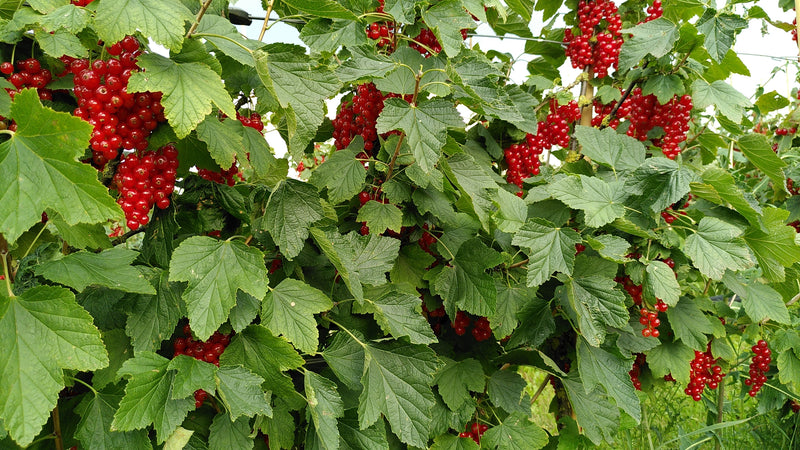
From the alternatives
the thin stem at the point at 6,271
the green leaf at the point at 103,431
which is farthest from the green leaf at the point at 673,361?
the thin stem at the point at 6,271

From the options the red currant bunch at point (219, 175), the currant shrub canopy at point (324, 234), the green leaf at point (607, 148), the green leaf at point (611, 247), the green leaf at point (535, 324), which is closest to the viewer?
the currant shrub canopy at point (324, 234)

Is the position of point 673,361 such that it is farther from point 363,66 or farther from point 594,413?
point 363,66

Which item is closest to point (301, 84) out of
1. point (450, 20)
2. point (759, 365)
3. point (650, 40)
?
point (450, 20)

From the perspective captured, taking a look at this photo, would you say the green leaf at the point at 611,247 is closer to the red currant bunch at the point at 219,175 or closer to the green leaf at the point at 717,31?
the green leaf at the point at 717,31

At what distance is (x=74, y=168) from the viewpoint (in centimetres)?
80

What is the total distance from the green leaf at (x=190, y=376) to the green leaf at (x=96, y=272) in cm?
14

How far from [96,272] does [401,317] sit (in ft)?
2.01

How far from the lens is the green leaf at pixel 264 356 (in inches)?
42.1

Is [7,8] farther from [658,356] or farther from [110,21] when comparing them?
[658,356]

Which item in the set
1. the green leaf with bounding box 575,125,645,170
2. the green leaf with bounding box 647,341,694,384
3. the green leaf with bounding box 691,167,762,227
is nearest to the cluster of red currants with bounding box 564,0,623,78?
the green leaf with bounding box 575,125,645,170

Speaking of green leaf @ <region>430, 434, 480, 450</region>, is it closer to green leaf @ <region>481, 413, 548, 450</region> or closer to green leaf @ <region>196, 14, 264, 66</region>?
green leaf @ <region>481, 413, 548, 450</region>

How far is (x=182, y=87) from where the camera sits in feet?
3.06

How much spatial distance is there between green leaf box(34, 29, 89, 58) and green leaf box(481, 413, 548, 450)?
134cm

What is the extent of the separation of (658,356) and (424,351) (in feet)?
3.84
